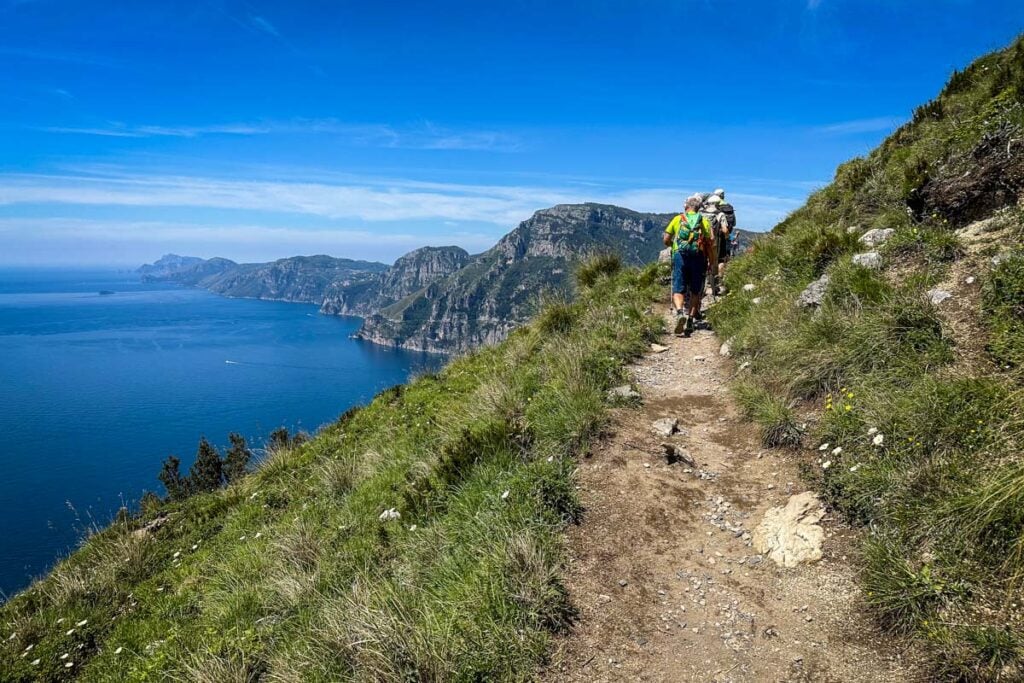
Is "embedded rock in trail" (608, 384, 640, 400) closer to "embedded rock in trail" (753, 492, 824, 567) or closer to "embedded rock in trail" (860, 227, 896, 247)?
"embedded rock in trail" (753, 492, 824, 567)

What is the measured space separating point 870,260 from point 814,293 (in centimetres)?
92

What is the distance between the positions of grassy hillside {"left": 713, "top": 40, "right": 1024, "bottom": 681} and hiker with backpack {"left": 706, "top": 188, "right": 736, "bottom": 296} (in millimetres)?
3165

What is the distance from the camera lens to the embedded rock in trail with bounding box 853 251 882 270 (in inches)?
314

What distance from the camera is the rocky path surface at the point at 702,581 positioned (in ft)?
12.4

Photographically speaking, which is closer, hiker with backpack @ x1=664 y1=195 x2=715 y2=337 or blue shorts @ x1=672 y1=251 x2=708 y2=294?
hiker with backpack @ x1=664 y1=195 x2=715 y2=337

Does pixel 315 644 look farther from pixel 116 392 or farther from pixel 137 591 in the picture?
pixel 116 392

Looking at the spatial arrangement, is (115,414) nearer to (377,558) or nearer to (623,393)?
(377,558)

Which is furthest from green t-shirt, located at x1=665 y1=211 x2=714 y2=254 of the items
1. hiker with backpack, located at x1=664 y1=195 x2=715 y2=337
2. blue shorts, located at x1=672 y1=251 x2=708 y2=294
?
blue shorts, located at x1=672 y1=251 x2=708 y2=294

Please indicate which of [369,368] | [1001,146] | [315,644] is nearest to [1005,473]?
[315,644]

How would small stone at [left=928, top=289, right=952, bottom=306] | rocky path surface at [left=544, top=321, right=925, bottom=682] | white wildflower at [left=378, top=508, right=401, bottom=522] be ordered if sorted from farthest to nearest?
white wildflower at [left=378, top=508, right=401, bottom=522], small stone at [left=928, top=289, right=952, bottom=306], rocky path surface at [left=544, top=321, right=925, bottom=682]

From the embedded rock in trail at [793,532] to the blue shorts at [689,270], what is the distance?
6924mm

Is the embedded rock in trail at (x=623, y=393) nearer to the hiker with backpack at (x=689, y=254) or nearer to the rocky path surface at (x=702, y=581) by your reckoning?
the rocky path surface at (x=702, y=581)

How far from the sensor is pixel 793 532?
484 centimetres

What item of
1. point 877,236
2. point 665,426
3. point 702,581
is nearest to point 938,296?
point 877,236
